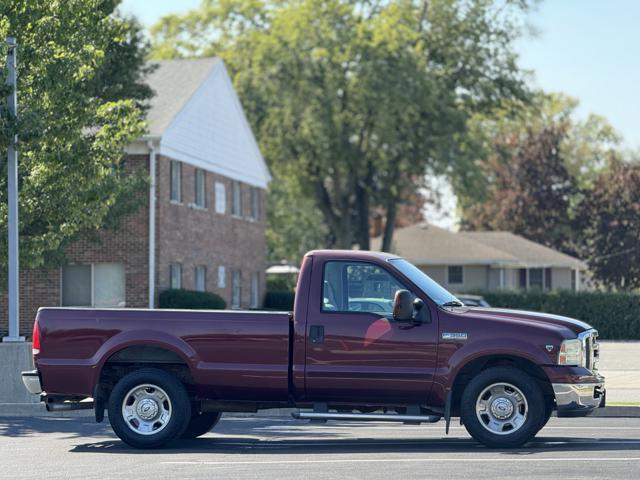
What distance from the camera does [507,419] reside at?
13.2m

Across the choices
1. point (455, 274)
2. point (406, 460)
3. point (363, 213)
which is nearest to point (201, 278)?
point (363, 213)

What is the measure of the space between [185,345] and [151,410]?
0.77 m

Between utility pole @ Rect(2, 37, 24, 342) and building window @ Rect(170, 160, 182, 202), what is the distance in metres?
18.7

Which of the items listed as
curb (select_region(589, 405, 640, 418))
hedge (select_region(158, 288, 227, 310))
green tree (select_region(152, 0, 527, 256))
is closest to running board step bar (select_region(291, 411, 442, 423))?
curb (select_region(589, 405, 640, 418))

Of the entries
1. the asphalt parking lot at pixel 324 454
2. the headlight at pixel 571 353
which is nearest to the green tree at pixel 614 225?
the asphalt parking lot at pixel 324 454

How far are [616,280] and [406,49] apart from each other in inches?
588

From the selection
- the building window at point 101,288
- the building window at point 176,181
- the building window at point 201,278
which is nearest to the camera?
the building window at point 101,288

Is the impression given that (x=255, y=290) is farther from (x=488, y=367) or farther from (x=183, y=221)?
(x=488, y=367)

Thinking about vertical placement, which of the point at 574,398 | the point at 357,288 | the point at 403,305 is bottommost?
the point at 574,398

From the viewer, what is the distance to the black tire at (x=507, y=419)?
13.1m

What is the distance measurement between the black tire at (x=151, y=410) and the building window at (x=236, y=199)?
107 feet

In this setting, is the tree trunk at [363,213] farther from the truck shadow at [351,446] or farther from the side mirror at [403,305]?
the side mirror at [403,305]

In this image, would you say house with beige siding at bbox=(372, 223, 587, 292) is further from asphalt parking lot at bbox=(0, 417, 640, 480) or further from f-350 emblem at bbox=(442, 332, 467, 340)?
f-350 emblem at bbox=(442, 332, 467, 340)

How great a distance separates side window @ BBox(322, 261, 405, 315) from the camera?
13555 mm
